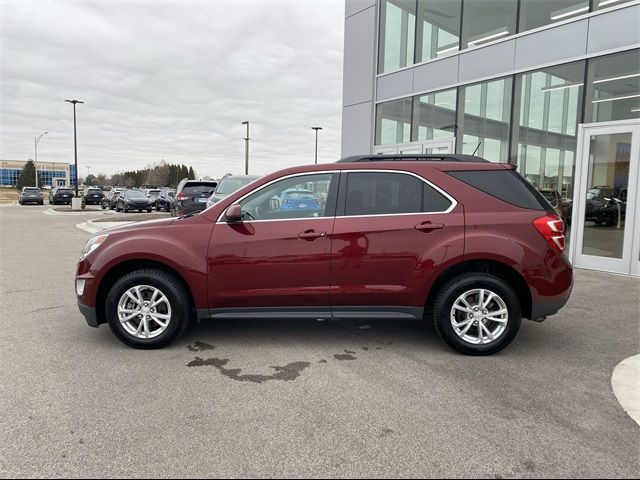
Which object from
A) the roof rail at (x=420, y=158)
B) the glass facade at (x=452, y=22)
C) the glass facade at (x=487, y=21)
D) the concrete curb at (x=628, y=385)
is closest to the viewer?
the concrete curb at (x=628, y=385)

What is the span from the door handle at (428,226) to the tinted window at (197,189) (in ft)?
41.9

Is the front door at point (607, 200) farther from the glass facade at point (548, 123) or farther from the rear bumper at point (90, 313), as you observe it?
the rear bumper at point (90, 313)

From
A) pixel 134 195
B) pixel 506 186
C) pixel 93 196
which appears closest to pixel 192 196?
pixel 506 186

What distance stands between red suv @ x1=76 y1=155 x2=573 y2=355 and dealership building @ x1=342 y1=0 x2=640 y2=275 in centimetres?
456

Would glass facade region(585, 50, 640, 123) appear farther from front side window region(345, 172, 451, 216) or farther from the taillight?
front side window region(345, 172, 451, 216)

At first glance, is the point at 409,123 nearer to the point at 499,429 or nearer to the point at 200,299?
the point at 200,299

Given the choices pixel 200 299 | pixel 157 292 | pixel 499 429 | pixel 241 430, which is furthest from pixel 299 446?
pixel 157 292

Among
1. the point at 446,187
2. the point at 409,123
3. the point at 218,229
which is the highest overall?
the point at 409,123

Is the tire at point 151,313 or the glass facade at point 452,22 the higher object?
the glass facade at point 452,22

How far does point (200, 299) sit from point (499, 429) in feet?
9.26

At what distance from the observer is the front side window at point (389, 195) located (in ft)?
14.9

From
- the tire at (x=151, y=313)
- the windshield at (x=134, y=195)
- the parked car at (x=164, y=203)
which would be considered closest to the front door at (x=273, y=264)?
the tire at (x=151, y=313)

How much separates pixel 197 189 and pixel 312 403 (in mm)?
14213

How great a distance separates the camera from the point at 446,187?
4.54m
